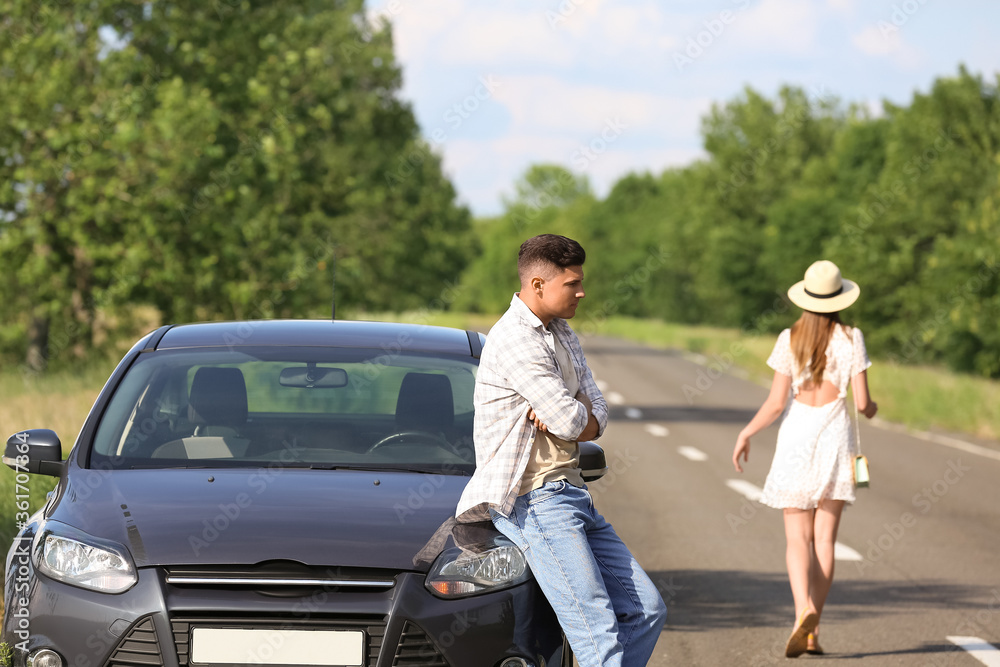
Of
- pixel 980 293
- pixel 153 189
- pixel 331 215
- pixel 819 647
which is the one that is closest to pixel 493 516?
pixel 819 647

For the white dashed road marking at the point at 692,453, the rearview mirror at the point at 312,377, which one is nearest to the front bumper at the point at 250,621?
the rearview mirror at the point at 312,377

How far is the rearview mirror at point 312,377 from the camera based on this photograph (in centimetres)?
512

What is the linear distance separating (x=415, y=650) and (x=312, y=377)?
5.39 feet

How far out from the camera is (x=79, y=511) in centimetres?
419

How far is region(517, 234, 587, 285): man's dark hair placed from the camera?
3.95 metres

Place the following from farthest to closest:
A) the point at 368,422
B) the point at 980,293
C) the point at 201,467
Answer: the point at 980,293, the point at 368,422, the point at 201,467

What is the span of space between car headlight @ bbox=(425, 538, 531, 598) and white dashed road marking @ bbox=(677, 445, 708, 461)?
36.8 feet

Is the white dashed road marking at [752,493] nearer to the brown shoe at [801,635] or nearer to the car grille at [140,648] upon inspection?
the brown shoe at [801,635]

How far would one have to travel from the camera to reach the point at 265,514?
13.5ft

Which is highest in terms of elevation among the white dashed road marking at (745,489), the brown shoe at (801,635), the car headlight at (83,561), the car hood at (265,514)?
the car hood at (265,514)

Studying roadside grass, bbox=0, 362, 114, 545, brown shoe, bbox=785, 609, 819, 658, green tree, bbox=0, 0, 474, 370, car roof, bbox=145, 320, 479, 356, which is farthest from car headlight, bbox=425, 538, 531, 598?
green tree, bbox=0, 0, 474, 370

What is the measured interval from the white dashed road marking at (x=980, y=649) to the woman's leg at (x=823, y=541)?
0.75 m

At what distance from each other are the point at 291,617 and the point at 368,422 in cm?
163

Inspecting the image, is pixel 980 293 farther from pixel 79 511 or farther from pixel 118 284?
pixel 79 511
